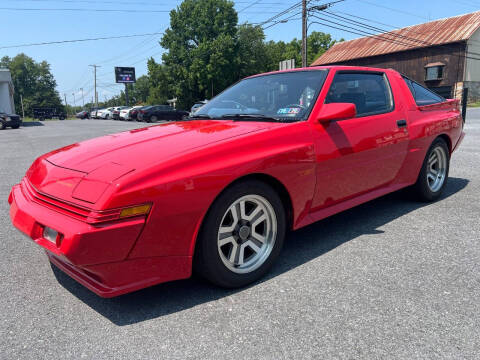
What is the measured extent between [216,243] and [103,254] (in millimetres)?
670

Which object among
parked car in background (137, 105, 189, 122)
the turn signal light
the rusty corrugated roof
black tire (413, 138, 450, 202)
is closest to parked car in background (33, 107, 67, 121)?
parked car in background (137, 105, 189, 122)

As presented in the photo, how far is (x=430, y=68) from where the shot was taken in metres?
38.8

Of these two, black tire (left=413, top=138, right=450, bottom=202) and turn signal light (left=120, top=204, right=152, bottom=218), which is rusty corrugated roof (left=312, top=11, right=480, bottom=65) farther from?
turn signal light (left=120, top=204, right=152, bottom=218)

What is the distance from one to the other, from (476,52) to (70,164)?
4360 centimetres

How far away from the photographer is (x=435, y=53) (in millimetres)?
38250

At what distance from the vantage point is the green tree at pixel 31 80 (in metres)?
84.4

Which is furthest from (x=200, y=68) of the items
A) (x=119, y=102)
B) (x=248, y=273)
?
(x=119, y=102)

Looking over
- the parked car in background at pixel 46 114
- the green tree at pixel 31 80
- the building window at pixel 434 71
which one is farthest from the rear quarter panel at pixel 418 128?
the green tree at pixel 31 80

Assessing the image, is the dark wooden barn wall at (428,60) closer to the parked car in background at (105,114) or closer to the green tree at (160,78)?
the green tree at (160,78)

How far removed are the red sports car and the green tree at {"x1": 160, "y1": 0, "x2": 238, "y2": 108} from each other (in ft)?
137

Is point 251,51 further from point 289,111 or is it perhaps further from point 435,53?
point 289,111

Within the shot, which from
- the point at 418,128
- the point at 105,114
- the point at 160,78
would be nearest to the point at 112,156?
the point at 418,128

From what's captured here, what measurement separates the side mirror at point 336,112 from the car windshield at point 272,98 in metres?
0.11

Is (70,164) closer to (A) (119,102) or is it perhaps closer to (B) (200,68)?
(B) (200,68)
